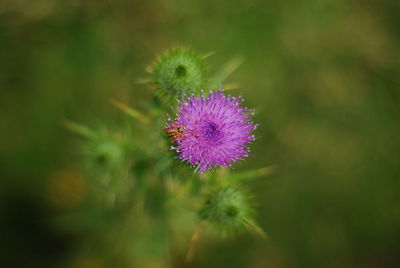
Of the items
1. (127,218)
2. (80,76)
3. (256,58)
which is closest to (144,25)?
(80,76)

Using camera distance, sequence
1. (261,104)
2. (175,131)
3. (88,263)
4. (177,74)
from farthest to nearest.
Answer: (261,104) → (88,263) → (177,74) → (175,131)

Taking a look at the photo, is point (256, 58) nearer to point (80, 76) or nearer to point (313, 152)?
point (313, 152)

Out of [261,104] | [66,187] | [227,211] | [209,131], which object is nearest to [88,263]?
[66,187]

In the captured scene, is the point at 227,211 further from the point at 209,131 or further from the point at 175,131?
the point at 175,131

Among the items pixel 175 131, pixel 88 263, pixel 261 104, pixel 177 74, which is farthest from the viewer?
pixel 261 104

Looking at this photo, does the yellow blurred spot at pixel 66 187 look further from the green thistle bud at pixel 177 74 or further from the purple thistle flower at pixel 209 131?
the purple thistle flower at pixel 209 131

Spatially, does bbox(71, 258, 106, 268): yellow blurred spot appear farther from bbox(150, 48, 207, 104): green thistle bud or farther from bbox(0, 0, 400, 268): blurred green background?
bbox(150, 48, 207, 104): green thistle bud
